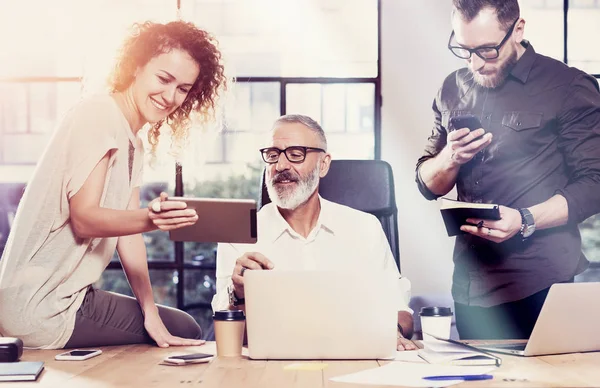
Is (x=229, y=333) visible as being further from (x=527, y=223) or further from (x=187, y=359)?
(x=527, y=223)

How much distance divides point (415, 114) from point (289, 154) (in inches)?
75.6

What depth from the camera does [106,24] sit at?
4637mm

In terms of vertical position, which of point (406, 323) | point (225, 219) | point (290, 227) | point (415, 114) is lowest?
point (406, 323)

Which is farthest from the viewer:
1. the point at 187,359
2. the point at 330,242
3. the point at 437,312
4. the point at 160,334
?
the point at 330,242

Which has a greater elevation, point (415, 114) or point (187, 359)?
point (415, 114)

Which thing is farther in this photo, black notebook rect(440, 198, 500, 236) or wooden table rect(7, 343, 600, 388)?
black notebook rect(440, 198, 500, 236)

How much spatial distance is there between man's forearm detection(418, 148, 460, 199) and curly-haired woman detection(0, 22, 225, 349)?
0.89 m

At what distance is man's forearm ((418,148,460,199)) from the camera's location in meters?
2.53

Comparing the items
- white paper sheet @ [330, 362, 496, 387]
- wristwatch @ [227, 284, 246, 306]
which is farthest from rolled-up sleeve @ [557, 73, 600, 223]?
wristwatch @ [227, 284, 246, 306]

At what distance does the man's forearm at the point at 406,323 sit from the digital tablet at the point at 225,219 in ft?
2.59

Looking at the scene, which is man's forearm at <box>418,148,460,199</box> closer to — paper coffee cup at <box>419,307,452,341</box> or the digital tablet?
paper coffee cup at <box>419,307,452,341</box>

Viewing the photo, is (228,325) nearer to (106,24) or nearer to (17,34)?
(106,24)

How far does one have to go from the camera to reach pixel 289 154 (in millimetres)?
2666

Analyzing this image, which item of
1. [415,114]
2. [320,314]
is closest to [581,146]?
[320,314]
